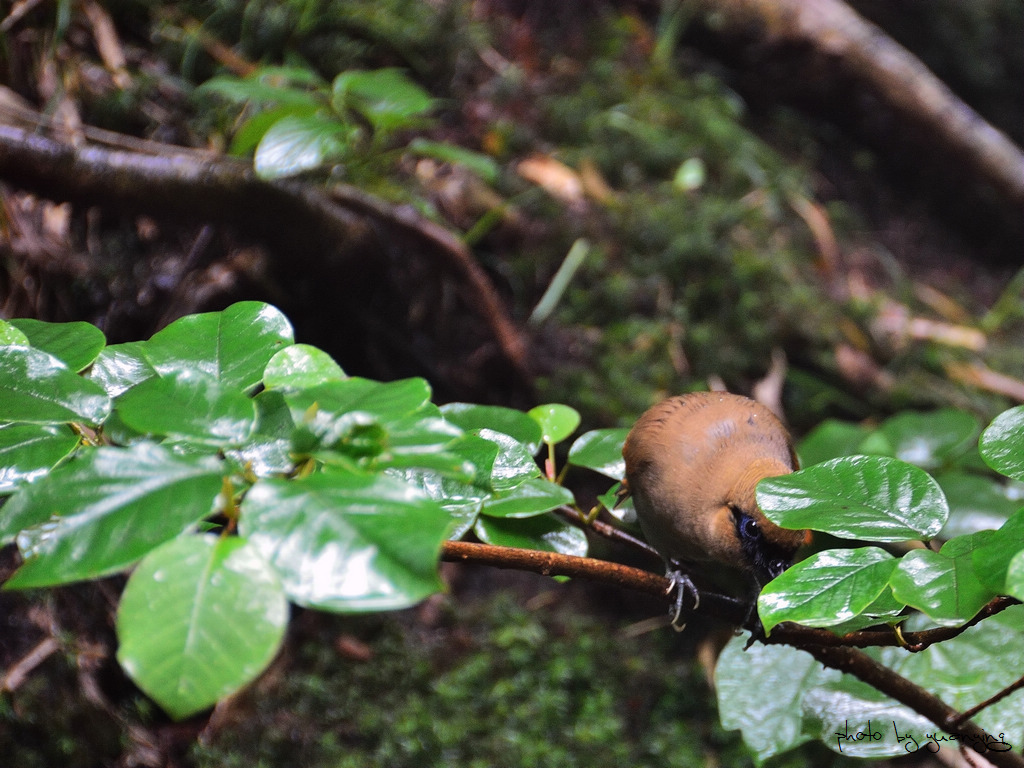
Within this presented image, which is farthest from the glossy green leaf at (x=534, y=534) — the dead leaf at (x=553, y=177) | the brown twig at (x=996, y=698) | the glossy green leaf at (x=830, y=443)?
the dead leaf at (x=553, y=177)

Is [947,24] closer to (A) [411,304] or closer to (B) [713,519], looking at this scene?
(A) [411,304]

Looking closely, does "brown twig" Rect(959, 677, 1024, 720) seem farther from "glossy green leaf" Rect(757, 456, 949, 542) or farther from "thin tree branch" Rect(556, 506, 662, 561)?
"thin tree branch" Rect(556, 506, 662, 561)

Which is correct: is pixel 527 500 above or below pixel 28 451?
below

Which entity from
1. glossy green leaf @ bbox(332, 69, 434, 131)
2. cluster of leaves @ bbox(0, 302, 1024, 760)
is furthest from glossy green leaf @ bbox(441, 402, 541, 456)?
glossy green leaf @ bbox(332, 69, 434, 131)

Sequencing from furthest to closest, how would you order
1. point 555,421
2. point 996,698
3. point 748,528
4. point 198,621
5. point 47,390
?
point 748,528 → point 555,421 → point 996,698 → point 47,390 → point 198,621

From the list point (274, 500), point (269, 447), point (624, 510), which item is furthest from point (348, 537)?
point (624, 510)

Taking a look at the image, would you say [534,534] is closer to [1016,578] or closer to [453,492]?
[453,492]

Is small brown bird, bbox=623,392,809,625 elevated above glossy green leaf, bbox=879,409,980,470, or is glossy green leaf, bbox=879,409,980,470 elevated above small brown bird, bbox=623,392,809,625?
small brown bird, bbox=623,392,809,625
